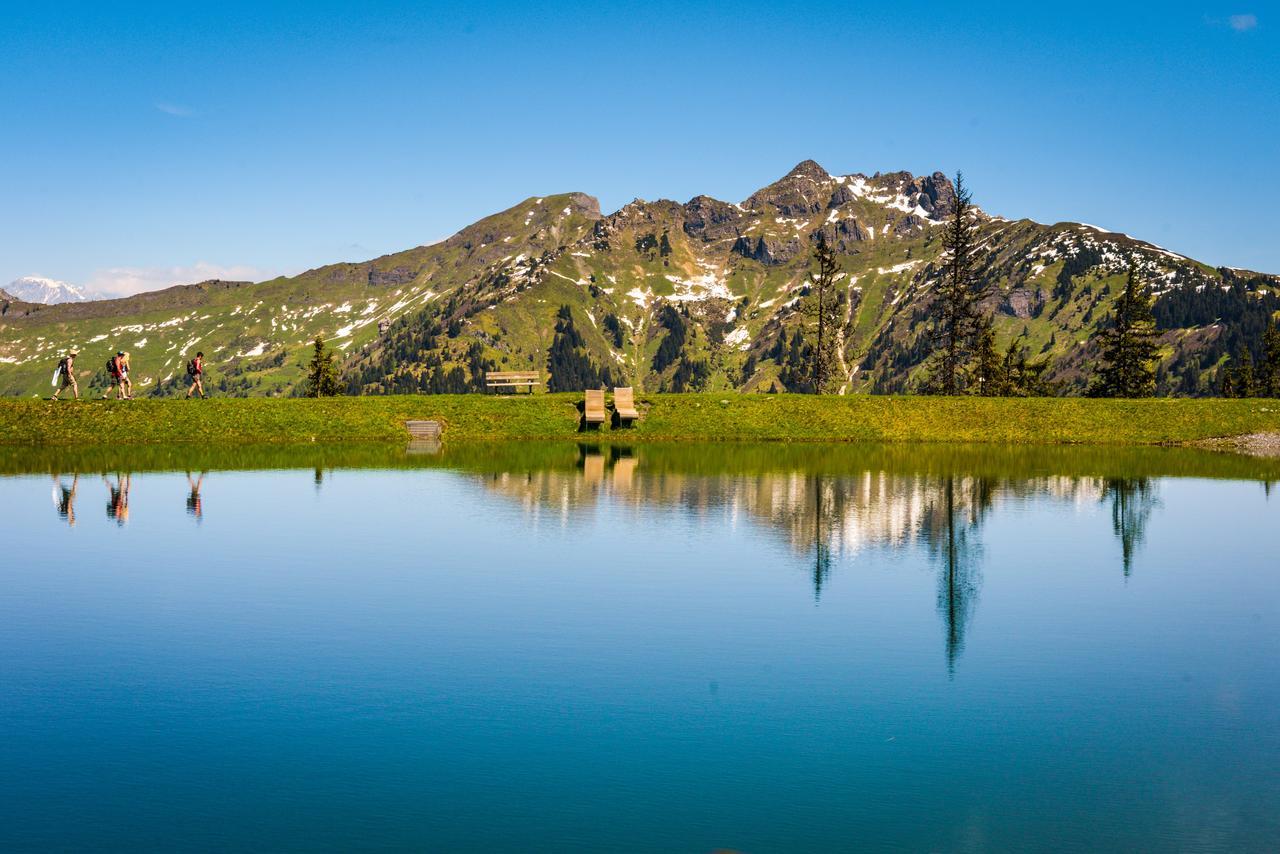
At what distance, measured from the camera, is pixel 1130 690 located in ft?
63.8

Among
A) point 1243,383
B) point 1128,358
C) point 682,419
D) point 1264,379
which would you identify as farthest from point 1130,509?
point 1243,383

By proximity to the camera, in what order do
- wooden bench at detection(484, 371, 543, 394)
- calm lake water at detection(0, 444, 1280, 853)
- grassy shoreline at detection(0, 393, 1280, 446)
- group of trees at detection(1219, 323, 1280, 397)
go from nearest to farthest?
calm lake water at detection(0, 444, 1280, 853)
grassy shoreline at detection(0, 393, 1280, 446)
wooden bench at detection(484, 371, 543, 394)
group of trees at detection(1219, 323, 1280, 397)

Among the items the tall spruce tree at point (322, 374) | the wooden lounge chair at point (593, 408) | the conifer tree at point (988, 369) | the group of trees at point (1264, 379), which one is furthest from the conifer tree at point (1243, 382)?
the tall spruce tree at point (322, 374)

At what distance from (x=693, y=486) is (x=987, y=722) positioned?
1283 inches

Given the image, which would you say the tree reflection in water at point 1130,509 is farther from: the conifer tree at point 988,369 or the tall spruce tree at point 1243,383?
the tall spruce tree at point 1243,383

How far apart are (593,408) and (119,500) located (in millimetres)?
45852

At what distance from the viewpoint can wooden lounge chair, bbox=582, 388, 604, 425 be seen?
278ft

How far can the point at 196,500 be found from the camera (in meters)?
43.8

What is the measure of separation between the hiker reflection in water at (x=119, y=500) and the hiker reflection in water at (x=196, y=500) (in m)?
2.28

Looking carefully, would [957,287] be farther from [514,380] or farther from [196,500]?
[196,500]

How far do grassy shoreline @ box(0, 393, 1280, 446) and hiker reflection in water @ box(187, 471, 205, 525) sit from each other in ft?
83.5

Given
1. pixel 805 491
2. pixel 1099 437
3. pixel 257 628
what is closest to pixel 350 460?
pixel 805 491

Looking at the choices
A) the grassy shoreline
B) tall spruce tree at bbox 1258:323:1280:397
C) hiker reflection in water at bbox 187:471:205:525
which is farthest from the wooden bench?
tall spruce tree at bbox 1258:323:1280:397

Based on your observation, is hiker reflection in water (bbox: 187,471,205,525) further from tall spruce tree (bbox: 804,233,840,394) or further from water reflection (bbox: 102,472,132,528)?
tall spruce tree (bbox: 804,233,840,394)
